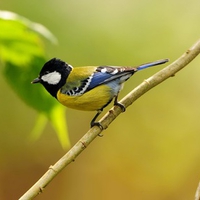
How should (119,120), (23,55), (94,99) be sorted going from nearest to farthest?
(23,55)
(94,99)
(119,120)

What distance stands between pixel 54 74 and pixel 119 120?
1260mm

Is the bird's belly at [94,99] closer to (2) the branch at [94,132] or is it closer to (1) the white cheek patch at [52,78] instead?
(1) the white cheek patch at [52,78]

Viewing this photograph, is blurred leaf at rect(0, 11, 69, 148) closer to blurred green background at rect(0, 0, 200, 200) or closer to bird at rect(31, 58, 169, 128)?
bird at rect(31, 58, 169, 128)

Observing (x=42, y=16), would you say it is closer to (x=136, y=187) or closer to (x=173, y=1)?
(x=173, y=1)

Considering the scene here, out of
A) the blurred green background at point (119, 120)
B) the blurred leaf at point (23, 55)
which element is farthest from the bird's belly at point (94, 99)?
the blurred green background at point (119, 120)

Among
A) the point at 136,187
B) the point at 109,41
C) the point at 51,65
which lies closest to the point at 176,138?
the point at 136,187

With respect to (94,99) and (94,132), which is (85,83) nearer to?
(94,99)

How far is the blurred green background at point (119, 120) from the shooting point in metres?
2.25

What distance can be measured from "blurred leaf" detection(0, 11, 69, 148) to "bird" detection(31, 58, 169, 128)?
32 cm

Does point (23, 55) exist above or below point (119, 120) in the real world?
below

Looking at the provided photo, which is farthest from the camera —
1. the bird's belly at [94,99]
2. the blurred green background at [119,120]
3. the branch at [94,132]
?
the blurred green background at [119,120]

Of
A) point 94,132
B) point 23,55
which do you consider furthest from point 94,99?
point 23,55

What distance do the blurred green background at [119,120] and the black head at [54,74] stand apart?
37.9 inches

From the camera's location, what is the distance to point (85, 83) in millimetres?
1217
